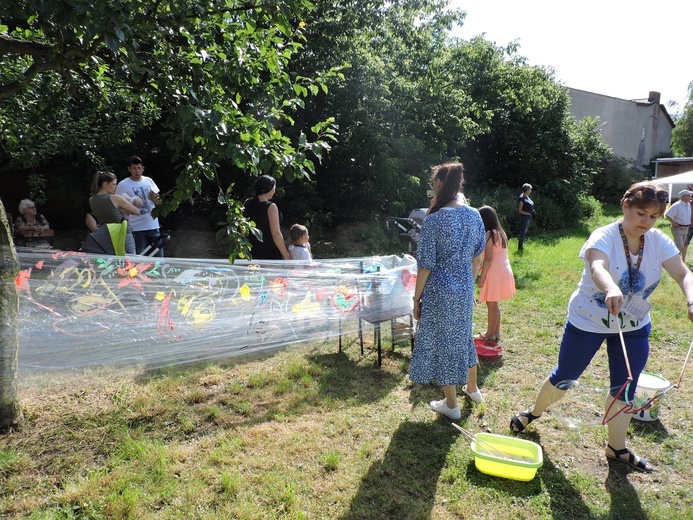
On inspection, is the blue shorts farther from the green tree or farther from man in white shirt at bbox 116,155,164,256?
the green tree

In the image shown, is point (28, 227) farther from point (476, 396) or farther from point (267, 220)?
point (476, 396)

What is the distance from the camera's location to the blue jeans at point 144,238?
5527mm

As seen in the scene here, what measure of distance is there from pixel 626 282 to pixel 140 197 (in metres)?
4.89

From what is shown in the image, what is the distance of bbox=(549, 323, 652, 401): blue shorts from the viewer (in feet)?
8.82

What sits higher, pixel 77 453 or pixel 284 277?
pixel 284 277

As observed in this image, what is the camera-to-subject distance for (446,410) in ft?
11.1

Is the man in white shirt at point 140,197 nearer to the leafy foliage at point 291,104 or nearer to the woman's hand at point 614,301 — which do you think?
the leafy foliage at point 291,104

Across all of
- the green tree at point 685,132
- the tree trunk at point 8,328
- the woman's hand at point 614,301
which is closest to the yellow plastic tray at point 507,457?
the woman's hand at point 614,301

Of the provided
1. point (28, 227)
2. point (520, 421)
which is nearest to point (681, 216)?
point (520, 421)

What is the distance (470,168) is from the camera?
15523 millimetres

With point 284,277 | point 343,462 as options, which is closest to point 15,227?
point 284,277

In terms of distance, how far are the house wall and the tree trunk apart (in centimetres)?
3280

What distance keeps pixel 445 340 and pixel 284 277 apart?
1423mm

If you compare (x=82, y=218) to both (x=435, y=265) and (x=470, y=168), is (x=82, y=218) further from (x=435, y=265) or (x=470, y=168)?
(x=470, y=168)
